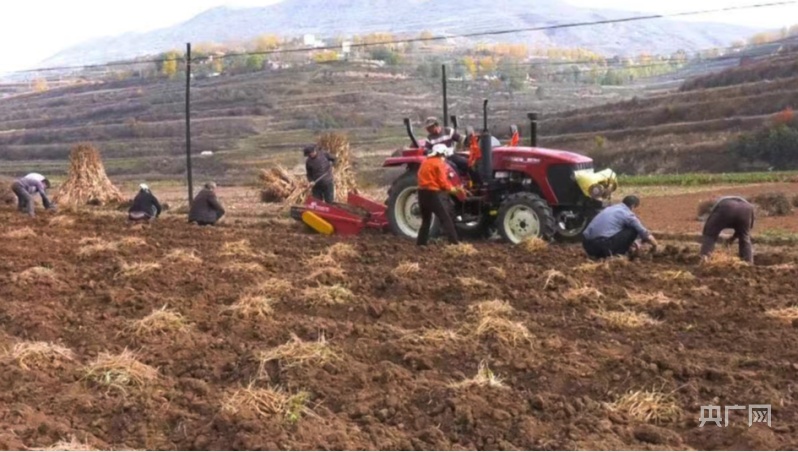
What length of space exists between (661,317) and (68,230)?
9.98 meters

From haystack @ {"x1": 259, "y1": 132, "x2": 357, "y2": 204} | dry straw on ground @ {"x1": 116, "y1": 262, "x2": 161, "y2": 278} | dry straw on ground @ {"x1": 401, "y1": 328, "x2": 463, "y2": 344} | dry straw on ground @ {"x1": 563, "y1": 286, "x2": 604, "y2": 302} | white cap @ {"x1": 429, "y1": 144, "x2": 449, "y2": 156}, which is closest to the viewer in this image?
dry straw on ground @ {"x1": 401, "y1": 328, "x2": 463, "y2": 344}

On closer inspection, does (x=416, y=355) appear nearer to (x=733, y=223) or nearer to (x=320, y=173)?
(x=733, y=223)

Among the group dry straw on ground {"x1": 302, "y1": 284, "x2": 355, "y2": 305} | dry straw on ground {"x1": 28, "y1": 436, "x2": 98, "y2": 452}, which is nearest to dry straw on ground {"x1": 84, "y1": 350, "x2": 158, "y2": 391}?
dry straw on ground {"x1": 28, "y1": 436, "x2": 98, "y2": 452}

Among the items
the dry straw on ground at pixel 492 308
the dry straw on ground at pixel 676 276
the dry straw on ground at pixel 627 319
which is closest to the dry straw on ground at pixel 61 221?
the dry straw on ground at pixel 492 308

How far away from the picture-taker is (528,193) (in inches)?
461

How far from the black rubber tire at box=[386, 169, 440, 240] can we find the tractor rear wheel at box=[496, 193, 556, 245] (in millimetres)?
929

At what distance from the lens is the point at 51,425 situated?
16.2 feet

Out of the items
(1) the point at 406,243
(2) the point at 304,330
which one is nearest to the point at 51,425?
(2) the point at 304,330

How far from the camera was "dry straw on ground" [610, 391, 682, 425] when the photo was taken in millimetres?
5016

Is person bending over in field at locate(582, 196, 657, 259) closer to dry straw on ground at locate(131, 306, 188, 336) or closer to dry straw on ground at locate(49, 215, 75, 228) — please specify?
dry straw on ground at locate(131, 306, 188, 336)

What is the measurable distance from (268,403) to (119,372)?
3.66 feet

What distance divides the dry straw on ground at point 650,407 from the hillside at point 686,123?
34205mm

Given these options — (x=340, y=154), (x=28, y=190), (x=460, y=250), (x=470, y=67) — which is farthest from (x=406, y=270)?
(x=470, y=67)

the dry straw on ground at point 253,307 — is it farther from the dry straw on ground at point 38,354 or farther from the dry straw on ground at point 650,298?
Answer: the dry straw on ground at point 650,298
